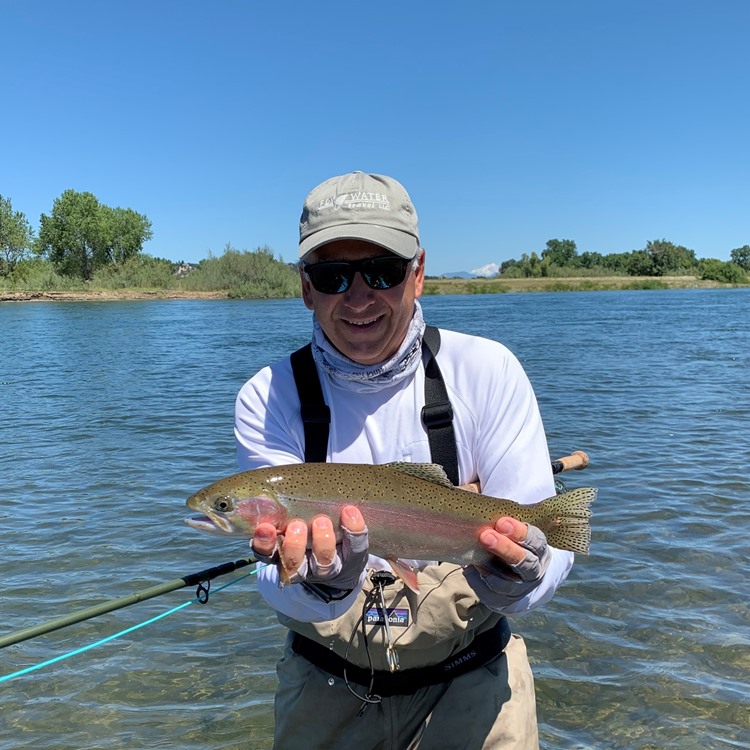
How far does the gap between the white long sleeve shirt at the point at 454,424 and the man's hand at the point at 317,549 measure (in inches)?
8.1

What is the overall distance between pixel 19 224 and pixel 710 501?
99843mm

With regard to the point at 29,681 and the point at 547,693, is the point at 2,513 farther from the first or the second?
the point at 547,693

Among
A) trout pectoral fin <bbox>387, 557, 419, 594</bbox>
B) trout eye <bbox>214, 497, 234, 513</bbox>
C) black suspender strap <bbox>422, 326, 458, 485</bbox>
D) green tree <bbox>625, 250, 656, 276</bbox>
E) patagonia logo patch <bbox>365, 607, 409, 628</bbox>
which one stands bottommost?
patagonia logo patch <bbox>365, 607, 409, 628</bbox>

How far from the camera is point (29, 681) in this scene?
4.93 metres

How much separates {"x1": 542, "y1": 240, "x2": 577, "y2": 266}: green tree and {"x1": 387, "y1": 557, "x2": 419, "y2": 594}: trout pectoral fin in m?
164

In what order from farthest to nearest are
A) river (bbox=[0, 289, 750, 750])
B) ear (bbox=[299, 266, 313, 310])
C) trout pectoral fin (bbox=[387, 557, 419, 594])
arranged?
river (bbox=[0, 289, 750, 750])
ear (bbox=[299, 266, 313, 310])
trout pectoral fin (bbox=[387, 557, 419, 594])

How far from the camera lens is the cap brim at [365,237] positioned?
2.69m

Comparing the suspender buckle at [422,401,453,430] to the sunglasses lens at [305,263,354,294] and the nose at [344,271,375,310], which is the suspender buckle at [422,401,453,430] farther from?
the sunglasses lens at [305,263,354,294]

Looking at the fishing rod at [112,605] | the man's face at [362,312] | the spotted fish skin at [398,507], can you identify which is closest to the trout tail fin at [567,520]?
the spotted fish skin at [398,507]

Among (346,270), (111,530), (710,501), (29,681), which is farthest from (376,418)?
(710,501)

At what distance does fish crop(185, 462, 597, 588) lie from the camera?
258cm

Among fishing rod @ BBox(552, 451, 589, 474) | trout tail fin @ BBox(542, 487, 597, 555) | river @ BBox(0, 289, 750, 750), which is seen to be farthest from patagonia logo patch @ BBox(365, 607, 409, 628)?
fishing rod @ BBox(552, 451, 589, 474)

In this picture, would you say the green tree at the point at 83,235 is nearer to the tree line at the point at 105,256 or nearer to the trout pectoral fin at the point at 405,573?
the tree line at the point at 105,256

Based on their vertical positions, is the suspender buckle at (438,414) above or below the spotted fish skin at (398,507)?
above
